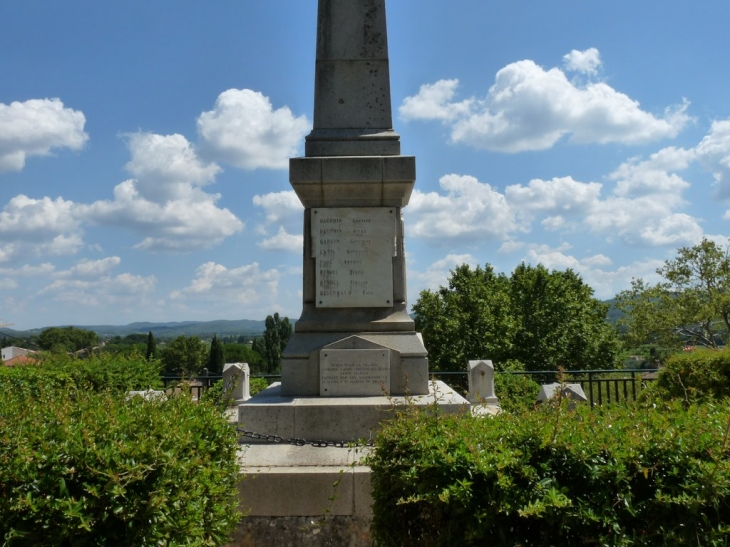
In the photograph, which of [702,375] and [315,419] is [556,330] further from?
[315,419]

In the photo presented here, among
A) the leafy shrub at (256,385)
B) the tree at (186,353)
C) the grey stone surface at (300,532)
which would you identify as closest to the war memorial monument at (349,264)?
the grey stone surface at (300,532)

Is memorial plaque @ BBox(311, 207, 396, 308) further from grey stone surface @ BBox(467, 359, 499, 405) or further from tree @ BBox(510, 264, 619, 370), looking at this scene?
tree @ BBox(510, 264, 619, 370)

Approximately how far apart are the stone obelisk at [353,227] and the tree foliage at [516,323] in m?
29.3

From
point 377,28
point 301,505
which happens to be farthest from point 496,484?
point 377,28

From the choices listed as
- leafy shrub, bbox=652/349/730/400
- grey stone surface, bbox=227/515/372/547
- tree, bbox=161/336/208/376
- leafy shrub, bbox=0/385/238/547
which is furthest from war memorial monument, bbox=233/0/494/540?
tree, bbox=161/336/208/376

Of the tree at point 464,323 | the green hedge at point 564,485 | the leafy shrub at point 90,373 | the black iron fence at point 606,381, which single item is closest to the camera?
the green hedge at point 564,485

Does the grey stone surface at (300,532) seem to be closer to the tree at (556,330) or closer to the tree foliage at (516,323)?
the tree foliage at (516,323)

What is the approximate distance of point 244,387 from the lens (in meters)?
13.8

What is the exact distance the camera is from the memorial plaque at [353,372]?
6254 millimetres

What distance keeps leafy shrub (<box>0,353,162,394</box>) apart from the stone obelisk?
13.4 ft

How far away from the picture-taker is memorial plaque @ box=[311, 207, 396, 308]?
6688 mm

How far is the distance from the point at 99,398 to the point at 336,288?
314cm

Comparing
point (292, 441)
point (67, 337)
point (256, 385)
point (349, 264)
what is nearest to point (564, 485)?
point (292, 441)

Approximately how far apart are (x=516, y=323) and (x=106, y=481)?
3718cm
